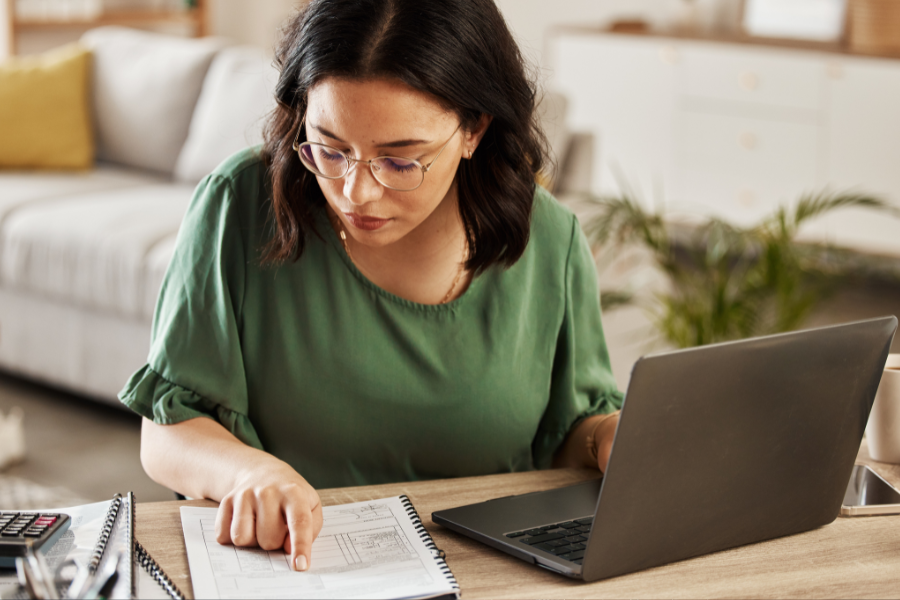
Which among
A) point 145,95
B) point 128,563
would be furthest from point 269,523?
point 145,95

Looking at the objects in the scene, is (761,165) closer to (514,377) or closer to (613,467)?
(514,377)

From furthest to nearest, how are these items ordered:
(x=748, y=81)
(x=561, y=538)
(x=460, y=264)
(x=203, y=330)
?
(x=748, y=81)
(x=460, y=264)
(x=203, y=330)
(x=561, y=538)

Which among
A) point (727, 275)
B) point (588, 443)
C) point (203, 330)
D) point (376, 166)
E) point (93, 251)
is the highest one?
point (376, 166)

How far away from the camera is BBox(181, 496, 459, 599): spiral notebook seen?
789 mm

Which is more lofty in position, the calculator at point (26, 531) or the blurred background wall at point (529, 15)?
the blurred background wall at point (529, 15)

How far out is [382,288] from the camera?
1.16 m

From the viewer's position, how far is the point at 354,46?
961 mm

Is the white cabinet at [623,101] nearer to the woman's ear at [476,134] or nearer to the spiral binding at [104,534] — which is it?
the woman's ear at [476,134]

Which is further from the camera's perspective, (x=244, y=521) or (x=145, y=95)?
(x=145, y=95)

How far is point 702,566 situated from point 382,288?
493 millimetres

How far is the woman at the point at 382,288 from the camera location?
979 millimetres

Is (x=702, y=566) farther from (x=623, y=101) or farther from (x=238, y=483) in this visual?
(x=623, y=101)

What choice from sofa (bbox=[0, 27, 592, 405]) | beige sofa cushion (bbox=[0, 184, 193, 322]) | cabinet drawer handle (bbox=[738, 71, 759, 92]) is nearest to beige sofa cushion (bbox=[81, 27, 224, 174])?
sofa (bbox=[0, 27, 592, 405])

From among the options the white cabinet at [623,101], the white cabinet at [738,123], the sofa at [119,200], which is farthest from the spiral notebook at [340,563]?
the white cabinet at [623,101]
